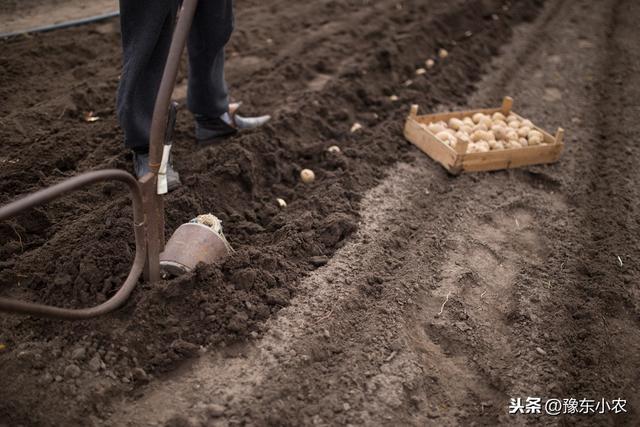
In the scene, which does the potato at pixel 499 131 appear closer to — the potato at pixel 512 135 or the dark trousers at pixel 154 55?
the potato at pixel 512 135

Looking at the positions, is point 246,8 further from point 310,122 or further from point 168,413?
point 168,413

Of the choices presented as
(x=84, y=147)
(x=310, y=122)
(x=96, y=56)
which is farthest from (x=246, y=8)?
(x=84, y=147)

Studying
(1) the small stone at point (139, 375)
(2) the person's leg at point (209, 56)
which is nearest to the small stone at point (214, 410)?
(1) the small stone at point (139, 375)

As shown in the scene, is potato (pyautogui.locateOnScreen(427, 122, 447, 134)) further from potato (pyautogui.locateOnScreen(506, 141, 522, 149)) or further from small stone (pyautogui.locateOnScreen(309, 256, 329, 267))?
small stone (pyautogui.locateOnScreen(309, 256, 329, 267))

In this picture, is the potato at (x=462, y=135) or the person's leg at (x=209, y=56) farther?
the potato at (x=462, y=135)

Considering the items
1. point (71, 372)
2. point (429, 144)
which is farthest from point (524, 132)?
point (71, 372)

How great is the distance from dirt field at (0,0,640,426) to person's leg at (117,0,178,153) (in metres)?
0.49

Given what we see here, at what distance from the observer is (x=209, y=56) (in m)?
3.67

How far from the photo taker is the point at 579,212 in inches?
153

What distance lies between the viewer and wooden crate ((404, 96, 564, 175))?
4.14 metres

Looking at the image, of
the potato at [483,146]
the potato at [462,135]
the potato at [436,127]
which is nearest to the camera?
the potato at [483,146]

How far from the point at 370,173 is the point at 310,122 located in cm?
87

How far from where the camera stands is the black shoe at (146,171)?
3.39 m

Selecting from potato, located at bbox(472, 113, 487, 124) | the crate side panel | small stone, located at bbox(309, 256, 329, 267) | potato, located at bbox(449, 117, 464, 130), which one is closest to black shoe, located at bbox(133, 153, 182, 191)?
small stone, located at bbox(309, 256, 329, 267)
